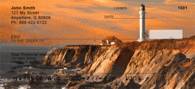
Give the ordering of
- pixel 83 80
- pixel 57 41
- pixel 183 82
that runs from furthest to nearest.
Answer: pixel 183 82 < pixel 83 80 < pixel 57 41

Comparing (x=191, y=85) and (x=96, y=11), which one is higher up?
(x=96, y=11)

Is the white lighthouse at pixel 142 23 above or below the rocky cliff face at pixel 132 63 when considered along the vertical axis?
above

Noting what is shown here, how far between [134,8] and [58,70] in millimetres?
487

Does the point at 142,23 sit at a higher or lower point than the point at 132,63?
higher

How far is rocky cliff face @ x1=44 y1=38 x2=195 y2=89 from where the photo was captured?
2920 mm

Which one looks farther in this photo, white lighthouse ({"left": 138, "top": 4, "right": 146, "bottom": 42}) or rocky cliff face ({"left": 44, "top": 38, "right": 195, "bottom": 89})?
rocky cliff face ({"left": 44, "top": 38, "right": 195, "bottom": 89})

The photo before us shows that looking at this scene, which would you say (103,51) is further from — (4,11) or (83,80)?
(4,11)

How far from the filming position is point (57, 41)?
112 inches

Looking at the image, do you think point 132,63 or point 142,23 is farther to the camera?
point 132,63

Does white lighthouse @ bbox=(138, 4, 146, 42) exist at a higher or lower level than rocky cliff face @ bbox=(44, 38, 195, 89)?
higher

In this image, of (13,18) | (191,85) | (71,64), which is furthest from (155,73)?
(13,18)

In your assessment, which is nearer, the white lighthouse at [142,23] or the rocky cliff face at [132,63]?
the white lighthouse at [142,23]

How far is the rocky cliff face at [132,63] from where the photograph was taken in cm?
292

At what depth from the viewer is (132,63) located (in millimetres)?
3104
